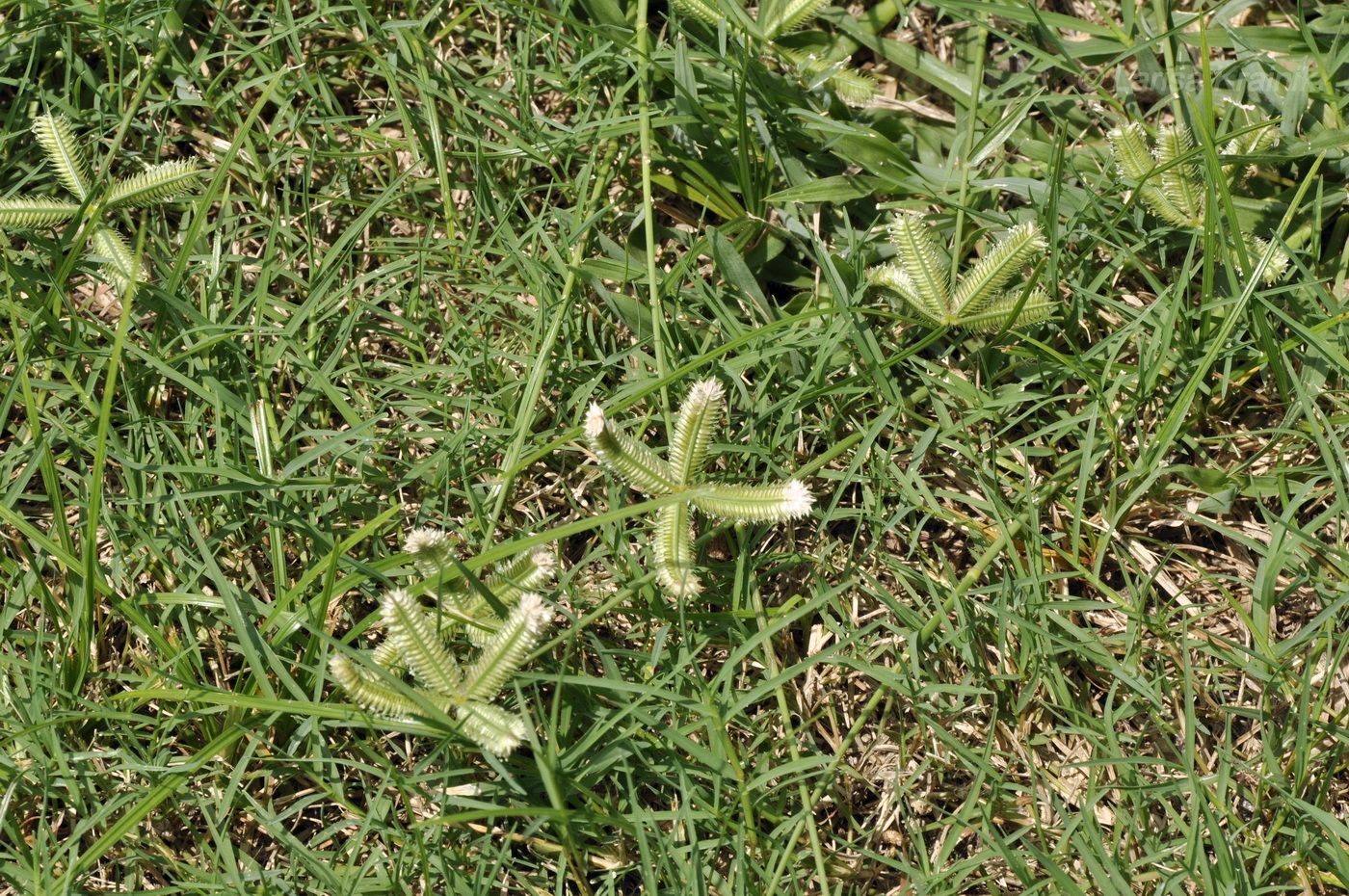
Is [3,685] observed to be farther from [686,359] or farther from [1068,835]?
[1068,835]

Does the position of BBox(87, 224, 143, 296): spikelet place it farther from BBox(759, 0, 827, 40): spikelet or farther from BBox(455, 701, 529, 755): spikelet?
BBox(759, 0, 827, 40): spikelet

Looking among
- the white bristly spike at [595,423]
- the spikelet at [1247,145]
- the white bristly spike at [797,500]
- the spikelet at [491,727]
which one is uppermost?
the spikelet at [1247,145]

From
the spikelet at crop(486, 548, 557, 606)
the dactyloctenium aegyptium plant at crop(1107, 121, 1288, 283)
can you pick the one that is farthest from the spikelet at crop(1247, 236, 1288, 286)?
the spikelet at crop(486, 548, 557, 606)

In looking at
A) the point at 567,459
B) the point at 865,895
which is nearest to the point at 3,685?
the point at 567,459

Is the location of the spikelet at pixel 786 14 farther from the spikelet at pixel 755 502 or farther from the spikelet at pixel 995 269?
the spikelet at pixel 755 502

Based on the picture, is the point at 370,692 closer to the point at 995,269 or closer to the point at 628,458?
the point at 628,458

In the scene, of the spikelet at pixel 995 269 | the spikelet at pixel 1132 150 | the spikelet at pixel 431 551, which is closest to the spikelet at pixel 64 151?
the spikelet at pixel 431 551

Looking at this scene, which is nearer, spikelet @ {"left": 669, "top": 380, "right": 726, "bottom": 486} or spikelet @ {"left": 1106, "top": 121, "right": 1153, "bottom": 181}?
spikelet @ {"left": 669, "top": 380, "right": 726, "bottom": 486}
